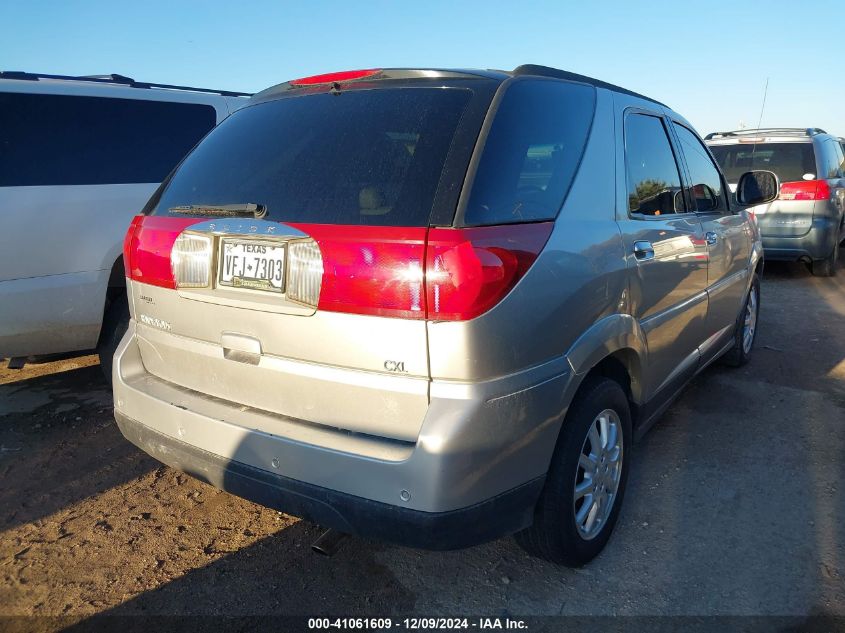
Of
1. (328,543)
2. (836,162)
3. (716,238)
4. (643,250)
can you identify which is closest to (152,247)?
(328,543)

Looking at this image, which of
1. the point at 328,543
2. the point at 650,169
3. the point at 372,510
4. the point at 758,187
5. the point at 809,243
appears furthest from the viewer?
the point at 809,243

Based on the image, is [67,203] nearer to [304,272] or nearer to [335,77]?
[335,77]

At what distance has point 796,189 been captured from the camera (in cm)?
824

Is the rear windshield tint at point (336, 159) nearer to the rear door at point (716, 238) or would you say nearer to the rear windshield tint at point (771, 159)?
the rear door at point (716, 238)

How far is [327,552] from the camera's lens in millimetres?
2369

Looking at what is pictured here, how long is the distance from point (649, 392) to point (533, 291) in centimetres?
128

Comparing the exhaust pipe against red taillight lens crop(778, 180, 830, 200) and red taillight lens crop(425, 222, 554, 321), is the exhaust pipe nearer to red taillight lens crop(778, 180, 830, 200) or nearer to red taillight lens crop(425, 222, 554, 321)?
red taillight lens crop(425, 222, 554, 321)

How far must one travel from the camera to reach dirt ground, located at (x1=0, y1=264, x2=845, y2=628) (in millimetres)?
2432

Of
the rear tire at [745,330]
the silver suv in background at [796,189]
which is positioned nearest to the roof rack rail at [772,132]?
the silver suv in background at [796,189]

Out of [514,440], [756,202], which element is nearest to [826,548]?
[514,440]

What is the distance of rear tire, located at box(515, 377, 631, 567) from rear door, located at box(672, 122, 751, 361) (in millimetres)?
1406

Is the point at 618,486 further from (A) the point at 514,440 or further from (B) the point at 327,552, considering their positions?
(B) the point at 327,552

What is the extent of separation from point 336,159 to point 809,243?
7.87m

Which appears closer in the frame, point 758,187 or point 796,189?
point 758,187
